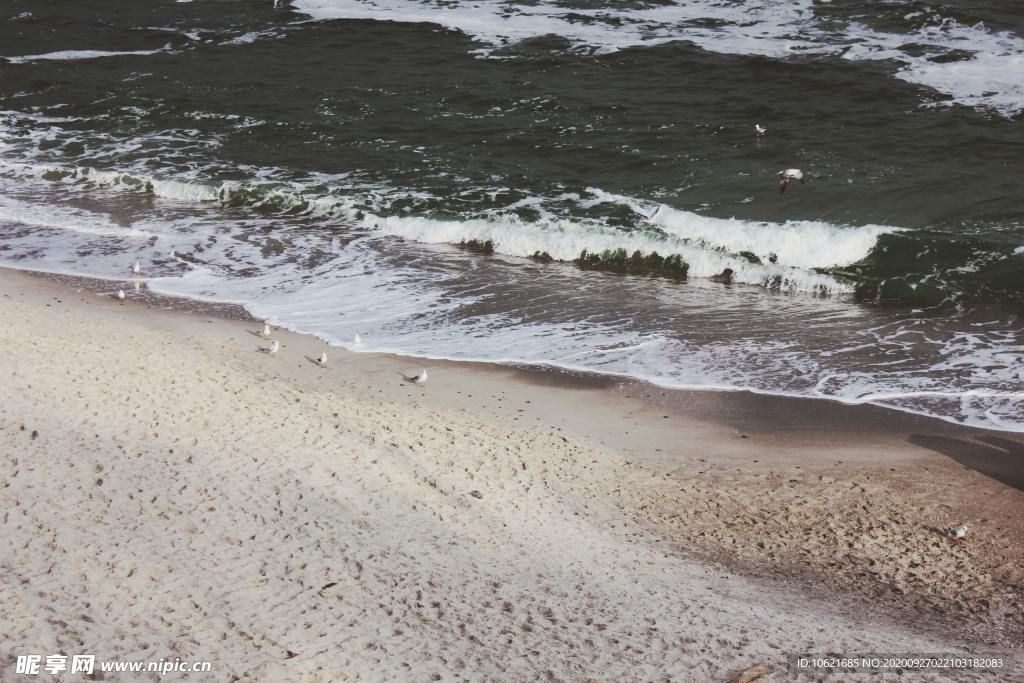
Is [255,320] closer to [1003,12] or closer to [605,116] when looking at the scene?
[605,116]

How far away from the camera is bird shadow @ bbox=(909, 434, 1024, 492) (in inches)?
295

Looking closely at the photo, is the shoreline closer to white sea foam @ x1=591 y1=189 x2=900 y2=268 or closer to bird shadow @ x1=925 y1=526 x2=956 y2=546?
bird shadow @ x1=925 y1=526 x2=956 y2=546

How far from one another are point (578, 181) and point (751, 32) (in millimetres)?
8963

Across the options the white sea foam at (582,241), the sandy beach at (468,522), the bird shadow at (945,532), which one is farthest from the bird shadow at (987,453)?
the white sea foam at (582,241)

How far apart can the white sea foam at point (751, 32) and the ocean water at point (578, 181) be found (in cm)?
10

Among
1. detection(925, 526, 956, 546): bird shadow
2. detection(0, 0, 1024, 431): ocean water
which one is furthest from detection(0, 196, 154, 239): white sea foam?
detection(925, 526, 956, 546): bird shadow

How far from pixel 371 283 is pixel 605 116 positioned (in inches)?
304

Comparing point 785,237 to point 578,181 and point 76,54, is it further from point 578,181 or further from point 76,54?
point 76,54

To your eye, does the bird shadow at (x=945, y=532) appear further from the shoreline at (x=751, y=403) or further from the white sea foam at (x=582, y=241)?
the white sea foam at (x=582, y=241)

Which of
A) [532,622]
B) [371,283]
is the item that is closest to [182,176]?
[371,283]

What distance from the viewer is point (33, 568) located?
537 centimetres

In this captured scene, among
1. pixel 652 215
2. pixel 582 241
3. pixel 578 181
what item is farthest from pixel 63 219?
pixel 652 215

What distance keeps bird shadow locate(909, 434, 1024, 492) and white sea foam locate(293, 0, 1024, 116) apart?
1078 centimetres

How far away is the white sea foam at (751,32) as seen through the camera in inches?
724
